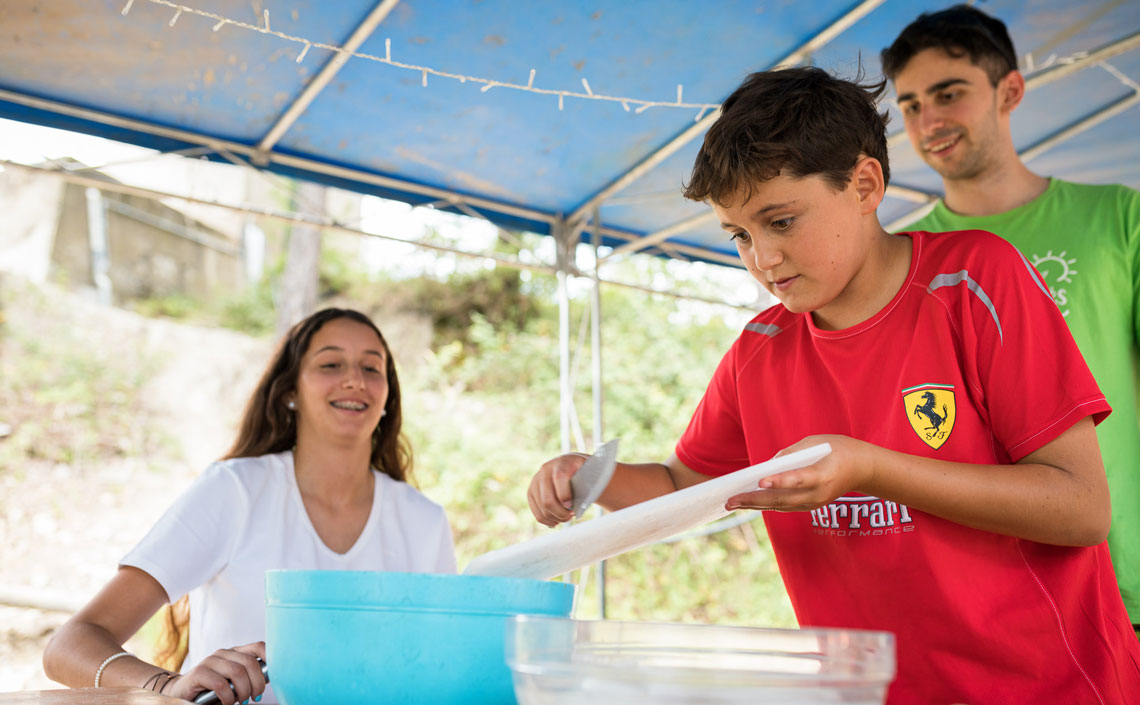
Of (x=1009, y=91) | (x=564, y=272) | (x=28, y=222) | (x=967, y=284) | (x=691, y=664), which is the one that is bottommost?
(x=691, y=664)

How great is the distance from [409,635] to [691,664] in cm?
25

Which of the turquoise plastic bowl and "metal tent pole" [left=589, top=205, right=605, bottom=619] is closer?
the turquoise plastic bowl

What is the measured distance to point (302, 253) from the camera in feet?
35.4

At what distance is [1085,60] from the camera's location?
3.22 m

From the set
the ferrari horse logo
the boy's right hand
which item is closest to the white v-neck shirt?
the boy's right hand

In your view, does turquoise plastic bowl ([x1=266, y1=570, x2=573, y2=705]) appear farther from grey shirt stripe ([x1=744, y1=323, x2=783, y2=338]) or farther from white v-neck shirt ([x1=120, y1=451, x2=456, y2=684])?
white v-neck shirt ([x1=120, y1=451, x2=456, y2=684])

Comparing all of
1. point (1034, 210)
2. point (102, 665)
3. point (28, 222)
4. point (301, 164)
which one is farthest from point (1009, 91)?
point (28, 222)

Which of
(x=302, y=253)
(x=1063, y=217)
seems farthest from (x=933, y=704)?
(x=302, y=253)

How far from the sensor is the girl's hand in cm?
110

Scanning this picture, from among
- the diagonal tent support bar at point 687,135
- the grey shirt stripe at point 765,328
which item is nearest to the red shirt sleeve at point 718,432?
the grey shirt stripe at point 765,328

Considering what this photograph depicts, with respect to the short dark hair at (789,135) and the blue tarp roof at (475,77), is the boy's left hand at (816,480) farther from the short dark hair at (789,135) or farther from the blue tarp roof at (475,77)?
the blue tarp roof at (475,77)

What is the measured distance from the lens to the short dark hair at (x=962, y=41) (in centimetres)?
202

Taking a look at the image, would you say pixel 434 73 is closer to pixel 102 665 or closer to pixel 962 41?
pixel 962 41

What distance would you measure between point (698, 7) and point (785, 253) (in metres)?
2.10
